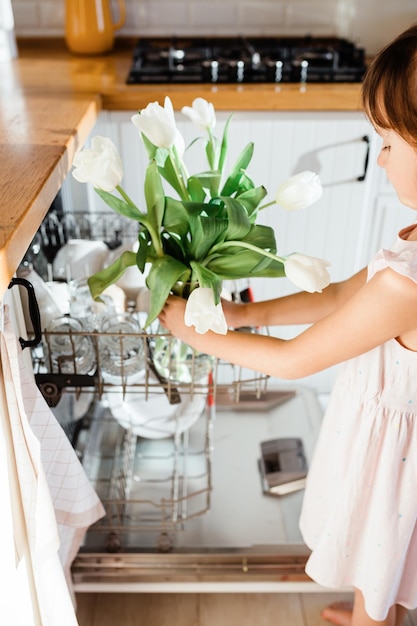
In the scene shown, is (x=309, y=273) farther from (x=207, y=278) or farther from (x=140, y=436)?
(x=140, y=436)

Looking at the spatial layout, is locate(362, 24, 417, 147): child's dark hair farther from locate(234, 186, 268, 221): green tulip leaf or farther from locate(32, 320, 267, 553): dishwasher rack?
locate(32, 320, 267, 553): dishwasher rack

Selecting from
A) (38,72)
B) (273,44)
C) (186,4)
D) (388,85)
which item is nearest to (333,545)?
(388,85)

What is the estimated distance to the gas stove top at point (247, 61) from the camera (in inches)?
65.9

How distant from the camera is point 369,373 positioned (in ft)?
3.30

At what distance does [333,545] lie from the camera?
1.11m

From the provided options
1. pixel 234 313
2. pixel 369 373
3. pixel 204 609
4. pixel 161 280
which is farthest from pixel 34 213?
pixel 204 609

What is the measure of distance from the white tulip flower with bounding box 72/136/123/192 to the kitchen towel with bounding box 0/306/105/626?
20 centimetres

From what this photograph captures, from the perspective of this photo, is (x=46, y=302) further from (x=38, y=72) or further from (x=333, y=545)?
(x=38, y=72)

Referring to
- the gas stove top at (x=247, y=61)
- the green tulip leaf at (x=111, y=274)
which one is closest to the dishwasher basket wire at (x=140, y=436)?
the green tulip leaf at (x=111, y=274)

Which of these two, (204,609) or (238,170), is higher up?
(238,170)

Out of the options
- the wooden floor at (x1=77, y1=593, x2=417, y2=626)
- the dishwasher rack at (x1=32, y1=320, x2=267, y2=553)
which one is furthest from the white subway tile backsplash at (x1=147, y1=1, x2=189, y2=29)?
the wooden floor at (x1=77, y1=593, x2=417, y2=626)

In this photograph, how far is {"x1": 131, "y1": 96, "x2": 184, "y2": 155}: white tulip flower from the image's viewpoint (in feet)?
2.78

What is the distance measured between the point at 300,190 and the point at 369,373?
0.31 metres

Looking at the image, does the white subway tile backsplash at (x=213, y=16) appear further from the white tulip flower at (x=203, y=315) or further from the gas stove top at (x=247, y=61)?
the white tulip flower at (x=203, y=315)
